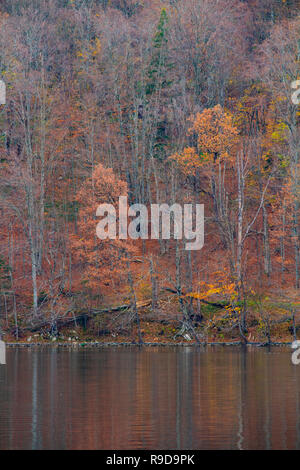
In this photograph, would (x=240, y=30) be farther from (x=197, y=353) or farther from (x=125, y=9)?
(x=197, y=353)

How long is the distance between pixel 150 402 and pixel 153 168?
3646 centimetres

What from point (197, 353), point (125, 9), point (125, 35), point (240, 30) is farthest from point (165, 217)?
point (125, 9)

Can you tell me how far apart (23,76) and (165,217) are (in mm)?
15110

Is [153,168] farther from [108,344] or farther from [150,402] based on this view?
[150,402]

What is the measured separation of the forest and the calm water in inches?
397

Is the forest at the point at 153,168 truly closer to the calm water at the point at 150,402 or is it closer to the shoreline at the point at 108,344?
the shoreline at the point at 108,344

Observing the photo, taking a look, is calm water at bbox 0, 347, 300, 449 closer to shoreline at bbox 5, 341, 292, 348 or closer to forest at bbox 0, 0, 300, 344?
shoreline at bbox 5, 341, 292, 348

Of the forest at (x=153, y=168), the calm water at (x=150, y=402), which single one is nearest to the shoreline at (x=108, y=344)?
the forest at (x=153, y=168)

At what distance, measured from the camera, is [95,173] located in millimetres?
54250

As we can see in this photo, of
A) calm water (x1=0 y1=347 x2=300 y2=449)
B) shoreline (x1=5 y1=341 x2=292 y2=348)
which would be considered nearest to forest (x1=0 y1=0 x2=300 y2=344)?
shoreline (x1=5 y1=341 x2=292 y2=348)

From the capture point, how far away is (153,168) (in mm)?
60250

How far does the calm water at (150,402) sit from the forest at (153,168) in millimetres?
10085

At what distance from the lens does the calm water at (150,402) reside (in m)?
18.9

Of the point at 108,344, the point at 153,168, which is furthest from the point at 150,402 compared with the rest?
the point at 153,168
